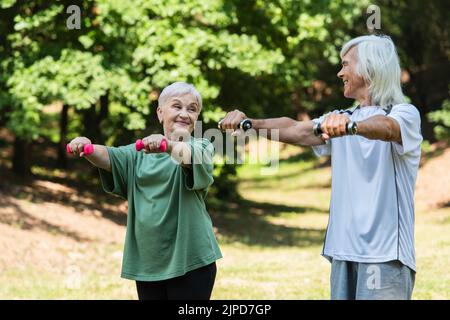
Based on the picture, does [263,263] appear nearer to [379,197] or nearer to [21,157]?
[21,157]

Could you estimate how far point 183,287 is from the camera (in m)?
4.16

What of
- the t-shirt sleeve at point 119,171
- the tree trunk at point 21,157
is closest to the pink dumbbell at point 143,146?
the t-shirt sleeve at point 119,171

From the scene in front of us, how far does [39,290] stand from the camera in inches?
364

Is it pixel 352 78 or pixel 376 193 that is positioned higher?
pixel 352 78

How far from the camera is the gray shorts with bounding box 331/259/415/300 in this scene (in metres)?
3.62

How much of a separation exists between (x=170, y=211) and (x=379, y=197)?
3.73 ft

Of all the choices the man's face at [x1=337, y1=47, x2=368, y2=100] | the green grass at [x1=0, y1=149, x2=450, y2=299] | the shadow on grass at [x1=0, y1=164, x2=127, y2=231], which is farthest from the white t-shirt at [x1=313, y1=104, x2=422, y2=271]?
the shadow on grass at [x1=0, y1=164, x2=127, y2=231]

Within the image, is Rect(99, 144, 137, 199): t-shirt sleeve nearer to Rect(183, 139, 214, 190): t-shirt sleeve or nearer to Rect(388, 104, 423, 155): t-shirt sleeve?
Rect(183, 139, 214, 190): t-shirt sleeve

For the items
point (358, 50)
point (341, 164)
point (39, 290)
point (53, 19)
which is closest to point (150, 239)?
point (341, 164)

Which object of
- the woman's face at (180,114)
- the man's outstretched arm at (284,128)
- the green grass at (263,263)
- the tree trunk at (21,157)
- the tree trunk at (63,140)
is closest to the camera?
the man's outstretched arm at (284,128)

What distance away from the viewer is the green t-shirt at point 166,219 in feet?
13.6

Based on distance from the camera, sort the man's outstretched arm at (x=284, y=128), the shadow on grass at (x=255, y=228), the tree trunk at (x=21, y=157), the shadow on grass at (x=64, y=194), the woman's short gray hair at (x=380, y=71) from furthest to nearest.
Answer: the tree trunk at (x=21, y=157)
the shadow on grass at (x=64, y=194)
the shadow on grass at (x=255, y=228)
the man's outstretched arm at (x=284, y=128)
the woman's short gray hair at (x=380, y=71)

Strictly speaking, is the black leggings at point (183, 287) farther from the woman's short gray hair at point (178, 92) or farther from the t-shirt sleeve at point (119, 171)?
the woman's short gray hair at point (178, 92)

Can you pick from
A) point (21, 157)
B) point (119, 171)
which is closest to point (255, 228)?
point (21, 157)
